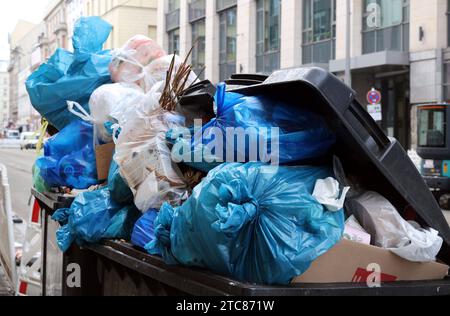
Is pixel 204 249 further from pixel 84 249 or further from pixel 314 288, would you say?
pixel 84 249

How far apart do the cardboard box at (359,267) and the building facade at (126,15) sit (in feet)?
126

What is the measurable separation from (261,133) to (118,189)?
3.38ft

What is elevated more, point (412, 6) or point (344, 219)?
point (412, 6)

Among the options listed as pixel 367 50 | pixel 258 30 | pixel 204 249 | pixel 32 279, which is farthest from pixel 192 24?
pixel 204 249

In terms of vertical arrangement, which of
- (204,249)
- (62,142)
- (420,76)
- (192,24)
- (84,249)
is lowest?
(84,249)

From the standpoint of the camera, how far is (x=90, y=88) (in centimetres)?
393

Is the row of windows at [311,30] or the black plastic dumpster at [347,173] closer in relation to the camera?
the black plastic dumpster at [347,173]

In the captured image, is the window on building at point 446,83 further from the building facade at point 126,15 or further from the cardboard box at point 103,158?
the building facade at point 126,15

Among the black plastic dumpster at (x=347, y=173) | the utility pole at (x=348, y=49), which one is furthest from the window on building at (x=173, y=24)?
the black plastic dumpster at (x=347, y=173)

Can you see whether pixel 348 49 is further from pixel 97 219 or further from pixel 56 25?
pixel 56 25

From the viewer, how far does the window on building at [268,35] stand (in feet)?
90.6

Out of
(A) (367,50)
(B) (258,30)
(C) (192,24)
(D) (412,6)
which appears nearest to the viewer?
(D) (412,6)

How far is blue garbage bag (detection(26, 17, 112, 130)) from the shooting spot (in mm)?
3934

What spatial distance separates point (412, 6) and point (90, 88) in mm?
18549
